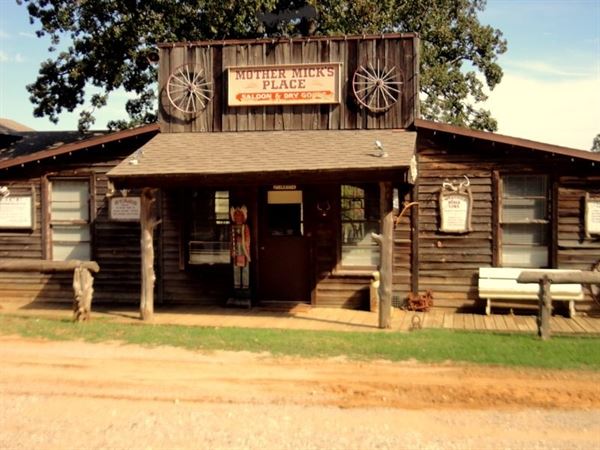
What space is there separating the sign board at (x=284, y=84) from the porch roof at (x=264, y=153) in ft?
2.04

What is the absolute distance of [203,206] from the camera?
12.8 meters

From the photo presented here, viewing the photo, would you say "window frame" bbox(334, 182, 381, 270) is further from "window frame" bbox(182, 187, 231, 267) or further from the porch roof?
"window frame" bbox(182, 187, 231, 267)

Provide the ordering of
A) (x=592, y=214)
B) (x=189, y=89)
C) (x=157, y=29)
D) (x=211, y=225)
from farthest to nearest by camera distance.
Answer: (x=157, y=29) → (x=189, y=89) → (x=211, y=225) → (x=592, y=214)

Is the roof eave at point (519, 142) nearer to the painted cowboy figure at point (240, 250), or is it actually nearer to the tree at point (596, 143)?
the painted cowboy figure at point (240, 250)

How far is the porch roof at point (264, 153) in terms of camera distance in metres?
10.2

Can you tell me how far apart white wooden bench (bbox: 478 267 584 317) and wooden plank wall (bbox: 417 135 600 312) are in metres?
0.32

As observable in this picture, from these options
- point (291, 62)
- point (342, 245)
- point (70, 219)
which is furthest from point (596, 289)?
point (70, 219)

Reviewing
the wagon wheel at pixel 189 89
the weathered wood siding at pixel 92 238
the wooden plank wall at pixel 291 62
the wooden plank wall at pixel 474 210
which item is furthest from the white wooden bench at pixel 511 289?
the weathered wood siding at pixel 92 238

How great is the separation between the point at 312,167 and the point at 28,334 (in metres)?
5.10

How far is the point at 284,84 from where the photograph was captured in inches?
492

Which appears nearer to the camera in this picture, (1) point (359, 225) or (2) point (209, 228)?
(1) point (359, 225)

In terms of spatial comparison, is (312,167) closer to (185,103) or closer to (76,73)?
(185,103)

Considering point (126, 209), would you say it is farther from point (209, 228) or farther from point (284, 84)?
point (284, 84)

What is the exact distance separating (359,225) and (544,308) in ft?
13.5
